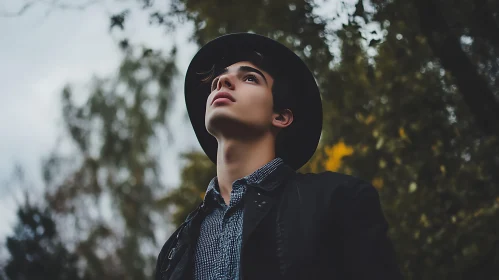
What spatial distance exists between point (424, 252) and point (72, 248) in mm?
12781

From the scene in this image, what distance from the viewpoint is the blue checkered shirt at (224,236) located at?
2281 mm

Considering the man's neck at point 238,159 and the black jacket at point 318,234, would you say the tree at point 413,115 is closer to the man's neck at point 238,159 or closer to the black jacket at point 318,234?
the man's neck at point 238,159

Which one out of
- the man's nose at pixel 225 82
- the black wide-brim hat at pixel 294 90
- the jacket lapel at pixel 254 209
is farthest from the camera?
the black wide-brim hat at pixel 294 90

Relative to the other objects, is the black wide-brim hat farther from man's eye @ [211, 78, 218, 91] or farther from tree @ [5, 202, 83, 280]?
tree @ [5, 202, 83, 280]

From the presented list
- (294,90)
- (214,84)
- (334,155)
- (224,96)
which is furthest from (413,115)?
(224,96)

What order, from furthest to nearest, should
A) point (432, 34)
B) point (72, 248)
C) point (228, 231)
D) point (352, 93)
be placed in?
1. point (72, 248)
2. point (352, 93)
3. point (432, 34)
4. point (228, 231)

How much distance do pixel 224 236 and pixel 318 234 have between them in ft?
1.44

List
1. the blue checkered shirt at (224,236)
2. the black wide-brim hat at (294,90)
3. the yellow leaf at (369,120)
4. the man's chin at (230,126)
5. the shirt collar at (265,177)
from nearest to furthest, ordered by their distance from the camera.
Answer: the blue checkered shirt at (224,236), the shirt collar at (265,177), the man's chin at (230,126), the black wide-brim hat at (294,90), the yellow leaf at (369,120)

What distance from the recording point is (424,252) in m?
6.34

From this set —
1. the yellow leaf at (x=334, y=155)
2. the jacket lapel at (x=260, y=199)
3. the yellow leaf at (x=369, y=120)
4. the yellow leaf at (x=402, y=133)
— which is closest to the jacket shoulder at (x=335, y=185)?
the jacket lapel at (x=260, y=199)

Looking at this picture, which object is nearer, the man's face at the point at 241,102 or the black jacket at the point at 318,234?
the black jacket at the point at 318,234

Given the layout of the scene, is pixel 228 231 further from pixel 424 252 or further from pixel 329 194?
pixel 424 252

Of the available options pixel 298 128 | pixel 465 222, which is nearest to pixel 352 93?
pixel 465 222

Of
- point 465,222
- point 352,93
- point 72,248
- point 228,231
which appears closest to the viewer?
point 228,231
